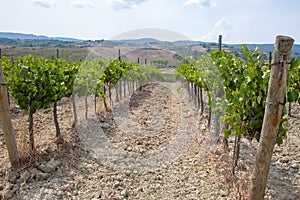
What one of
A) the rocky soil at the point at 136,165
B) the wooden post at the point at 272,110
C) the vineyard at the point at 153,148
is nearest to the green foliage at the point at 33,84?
the vineyard at the point at 153,148

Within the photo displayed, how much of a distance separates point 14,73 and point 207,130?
4.88m

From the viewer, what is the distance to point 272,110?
2461mm

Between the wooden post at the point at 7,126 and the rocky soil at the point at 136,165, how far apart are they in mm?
180

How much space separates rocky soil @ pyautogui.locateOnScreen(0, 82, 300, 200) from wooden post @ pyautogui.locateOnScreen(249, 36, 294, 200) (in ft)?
1.86

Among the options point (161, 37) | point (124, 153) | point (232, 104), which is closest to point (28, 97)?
point (124, 153)

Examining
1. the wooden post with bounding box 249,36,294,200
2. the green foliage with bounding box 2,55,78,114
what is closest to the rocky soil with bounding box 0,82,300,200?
the green foliage with bounding box 2,55,78,114

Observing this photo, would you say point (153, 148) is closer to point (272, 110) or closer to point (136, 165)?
point (136, 165)

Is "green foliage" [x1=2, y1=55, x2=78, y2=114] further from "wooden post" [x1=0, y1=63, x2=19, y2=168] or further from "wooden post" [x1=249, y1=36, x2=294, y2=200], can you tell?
"wooden post" [x1=249, y1=36, x2=294, y2=200]

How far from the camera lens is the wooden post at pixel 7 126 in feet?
13.5

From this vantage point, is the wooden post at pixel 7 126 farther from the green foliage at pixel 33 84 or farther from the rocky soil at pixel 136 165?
Answer: the green foliage at pixel 33 84

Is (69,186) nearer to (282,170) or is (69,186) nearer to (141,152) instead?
(141,152)

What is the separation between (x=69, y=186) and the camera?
161 inches

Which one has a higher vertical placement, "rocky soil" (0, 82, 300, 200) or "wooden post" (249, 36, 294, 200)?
"wooden post" (249, 36, 294, 200)

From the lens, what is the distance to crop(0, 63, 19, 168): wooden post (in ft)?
13.5
